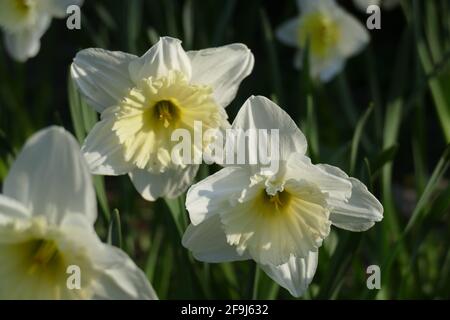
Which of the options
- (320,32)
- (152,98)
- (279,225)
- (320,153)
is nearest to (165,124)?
(152,98)

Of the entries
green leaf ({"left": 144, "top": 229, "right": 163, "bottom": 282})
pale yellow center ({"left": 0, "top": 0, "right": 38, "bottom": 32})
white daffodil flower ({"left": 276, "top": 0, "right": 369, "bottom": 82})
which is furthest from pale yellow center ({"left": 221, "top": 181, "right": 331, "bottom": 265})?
white daffodil flower ({"left": 276, "top": 0, "right": 369, "bottom": 82})

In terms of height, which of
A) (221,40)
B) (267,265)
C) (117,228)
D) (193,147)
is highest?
(221,40)

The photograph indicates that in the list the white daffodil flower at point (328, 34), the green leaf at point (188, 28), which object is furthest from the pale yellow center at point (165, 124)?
the white daffodil flower at point (328, 34)

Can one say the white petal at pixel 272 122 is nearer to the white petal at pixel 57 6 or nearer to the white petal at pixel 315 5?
the white petal at pixel 57 6

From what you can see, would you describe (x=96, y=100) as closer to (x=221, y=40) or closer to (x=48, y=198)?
(x=48, y=198)

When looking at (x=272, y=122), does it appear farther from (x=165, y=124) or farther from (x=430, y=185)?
(x=430, y=185)
